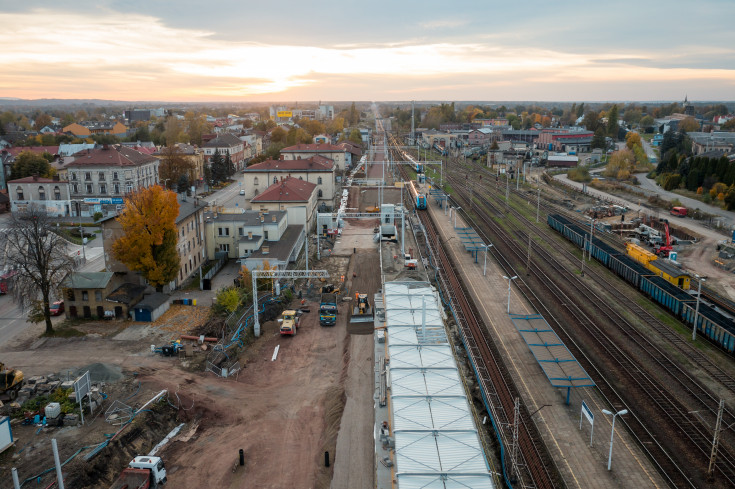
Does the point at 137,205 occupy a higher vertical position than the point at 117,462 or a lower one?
higher

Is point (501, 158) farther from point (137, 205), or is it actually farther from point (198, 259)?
point (137, 205)

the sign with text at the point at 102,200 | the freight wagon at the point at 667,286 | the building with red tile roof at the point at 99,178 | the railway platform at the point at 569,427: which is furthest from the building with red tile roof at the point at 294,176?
the railway platform at the point at 569,427

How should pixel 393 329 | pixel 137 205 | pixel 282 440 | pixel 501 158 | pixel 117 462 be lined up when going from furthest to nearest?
pixel 501 158 < pixel 137 205 < pixel 393 329 < pixel 282 440 < pixel 117 462

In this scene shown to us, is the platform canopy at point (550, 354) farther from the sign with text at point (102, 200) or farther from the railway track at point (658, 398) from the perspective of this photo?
the sign with text at point (102, 200)

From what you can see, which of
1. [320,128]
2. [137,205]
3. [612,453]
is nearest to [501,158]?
[320,128]

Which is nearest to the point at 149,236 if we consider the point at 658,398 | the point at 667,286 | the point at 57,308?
the point at 57,308

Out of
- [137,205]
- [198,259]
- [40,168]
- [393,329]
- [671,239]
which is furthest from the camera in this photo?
[40,168]
